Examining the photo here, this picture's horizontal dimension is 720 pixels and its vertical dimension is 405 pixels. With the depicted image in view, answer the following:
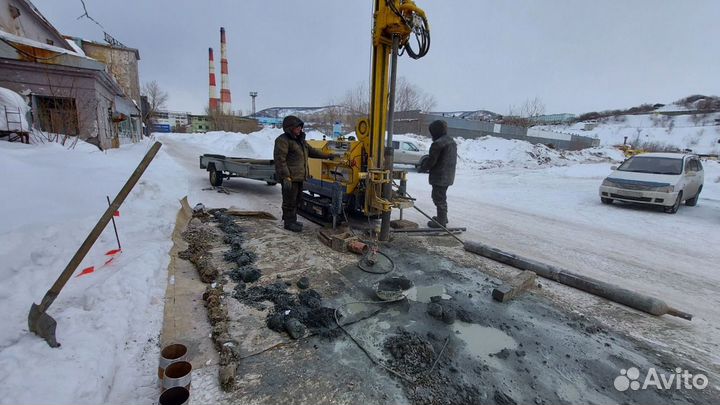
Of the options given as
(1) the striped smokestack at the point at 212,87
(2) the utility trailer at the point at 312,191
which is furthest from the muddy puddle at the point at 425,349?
(1) the striped smokestack at the point at 212,87

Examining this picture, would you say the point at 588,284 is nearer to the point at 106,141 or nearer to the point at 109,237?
the point at 109,237

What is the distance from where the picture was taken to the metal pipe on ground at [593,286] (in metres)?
3.47

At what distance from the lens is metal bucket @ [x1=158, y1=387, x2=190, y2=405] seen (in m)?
1.94

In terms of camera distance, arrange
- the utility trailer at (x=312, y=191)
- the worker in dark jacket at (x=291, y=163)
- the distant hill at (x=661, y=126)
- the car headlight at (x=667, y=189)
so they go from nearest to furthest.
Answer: the worker in dark jacket at (x=291, y=163) < the utility trailer at (x=312, y=191) < the car headlight at (x=667, y=189) < the distant hill at (x=661, y=126)

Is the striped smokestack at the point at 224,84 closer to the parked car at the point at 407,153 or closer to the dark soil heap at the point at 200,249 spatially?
the parked car at the point at 407,153

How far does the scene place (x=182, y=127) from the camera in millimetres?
64438

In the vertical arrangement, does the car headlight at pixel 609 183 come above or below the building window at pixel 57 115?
below

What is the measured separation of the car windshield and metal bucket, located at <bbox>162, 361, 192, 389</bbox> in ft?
38.0

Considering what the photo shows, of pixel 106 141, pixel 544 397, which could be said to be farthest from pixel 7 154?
pixel 106 141

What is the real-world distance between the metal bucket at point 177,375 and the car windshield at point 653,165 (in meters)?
11.6

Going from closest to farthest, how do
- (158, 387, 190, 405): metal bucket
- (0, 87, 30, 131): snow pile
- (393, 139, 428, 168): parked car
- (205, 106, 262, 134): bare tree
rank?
(158, 387, 190, 405): metal bucket
(0, 87, 30, 131): snow pile
(393, 139, 428, 168): parked car
(205, 106, 262, 134): bare tree

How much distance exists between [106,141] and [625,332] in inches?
735

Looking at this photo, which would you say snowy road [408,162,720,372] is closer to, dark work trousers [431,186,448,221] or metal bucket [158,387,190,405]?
dark work trousers [431,186,448,221]

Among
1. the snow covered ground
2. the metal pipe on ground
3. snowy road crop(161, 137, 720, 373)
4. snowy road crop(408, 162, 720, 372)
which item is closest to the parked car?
snowy road crop(161, 137, 720, 373)
